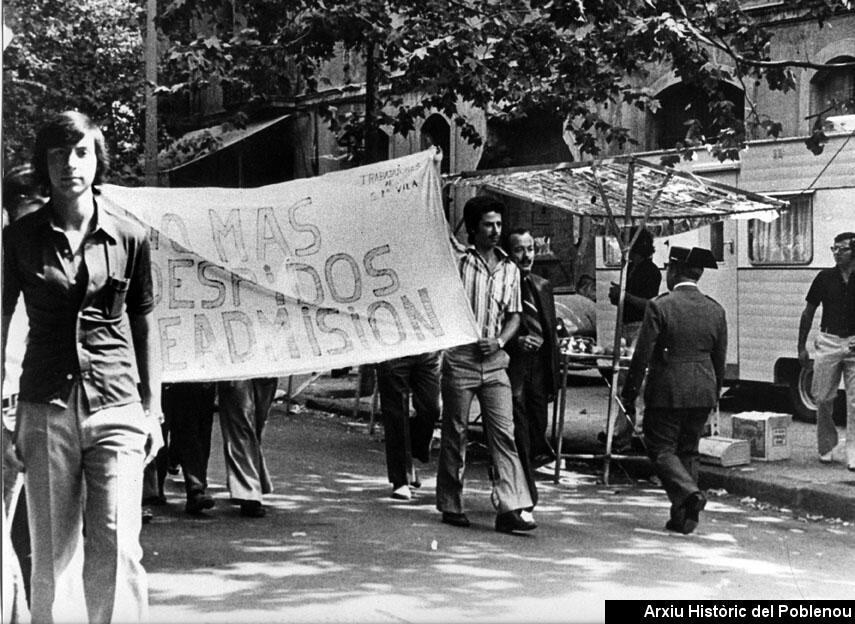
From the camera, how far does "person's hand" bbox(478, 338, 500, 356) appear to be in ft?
25.2

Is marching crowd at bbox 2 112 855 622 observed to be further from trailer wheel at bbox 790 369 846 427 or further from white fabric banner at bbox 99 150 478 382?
trailer wheel at bbox 790 369 846 427

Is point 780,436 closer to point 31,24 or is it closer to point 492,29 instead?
point 492,29

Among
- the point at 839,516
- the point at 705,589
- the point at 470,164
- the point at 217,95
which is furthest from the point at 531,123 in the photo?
the point at 705,589

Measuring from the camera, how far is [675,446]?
8109mm

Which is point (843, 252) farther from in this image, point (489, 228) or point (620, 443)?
point (489, 228)

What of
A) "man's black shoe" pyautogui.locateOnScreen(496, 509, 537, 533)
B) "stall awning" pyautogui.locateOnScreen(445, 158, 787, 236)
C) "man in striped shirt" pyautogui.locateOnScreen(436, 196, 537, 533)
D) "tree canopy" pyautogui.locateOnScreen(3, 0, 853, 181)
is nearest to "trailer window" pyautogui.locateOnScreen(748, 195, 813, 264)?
"tree canopy" pyautogui.locateOnScreen(3, 0, 853, 181)

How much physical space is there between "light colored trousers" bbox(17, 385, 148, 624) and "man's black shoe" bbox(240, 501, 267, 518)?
3.26 m

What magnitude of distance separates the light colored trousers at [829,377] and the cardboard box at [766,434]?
32 centimetres

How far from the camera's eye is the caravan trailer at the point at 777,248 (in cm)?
1273

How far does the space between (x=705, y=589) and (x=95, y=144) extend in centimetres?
393

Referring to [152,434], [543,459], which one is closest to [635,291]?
[543,459]

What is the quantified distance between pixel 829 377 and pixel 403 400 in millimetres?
4164

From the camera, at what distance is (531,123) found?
19.8m

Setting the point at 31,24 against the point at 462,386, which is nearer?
the point at 31,24
